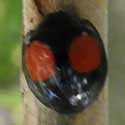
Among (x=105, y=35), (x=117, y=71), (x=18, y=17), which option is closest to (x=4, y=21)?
(x=18, y=17)

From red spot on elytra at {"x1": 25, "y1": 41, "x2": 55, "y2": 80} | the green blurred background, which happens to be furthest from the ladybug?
the green blurred background

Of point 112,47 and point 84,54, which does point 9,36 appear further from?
point 84,54

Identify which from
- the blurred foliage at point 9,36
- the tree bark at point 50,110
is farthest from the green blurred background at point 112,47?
the tree bark at point 50,110

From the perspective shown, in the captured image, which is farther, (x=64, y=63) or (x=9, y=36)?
(x=9, y=36)

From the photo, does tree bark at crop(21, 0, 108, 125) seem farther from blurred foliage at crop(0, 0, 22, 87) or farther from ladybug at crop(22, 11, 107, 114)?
blurred foliage at crop(0, 0, 22, 87)

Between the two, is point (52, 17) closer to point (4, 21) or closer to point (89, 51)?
point (89, 51)

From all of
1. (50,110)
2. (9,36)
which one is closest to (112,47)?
(9,36)

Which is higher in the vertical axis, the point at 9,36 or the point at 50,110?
the point at 50,110

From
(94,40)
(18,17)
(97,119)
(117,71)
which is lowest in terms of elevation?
(117,71)
